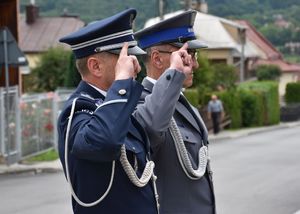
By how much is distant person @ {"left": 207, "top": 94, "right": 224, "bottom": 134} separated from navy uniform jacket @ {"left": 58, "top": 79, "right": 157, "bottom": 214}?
28532 mm

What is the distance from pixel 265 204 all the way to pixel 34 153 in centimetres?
1013

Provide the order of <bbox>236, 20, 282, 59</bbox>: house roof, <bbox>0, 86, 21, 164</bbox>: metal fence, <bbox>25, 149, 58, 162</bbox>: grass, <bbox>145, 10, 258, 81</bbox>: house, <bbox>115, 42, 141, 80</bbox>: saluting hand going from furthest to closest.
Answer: <bbox>236, 20, 282, 59</bbox>: house roof, <bbox>145, 10, 258, 81</bbox>: house, <bbox>25, 149, 58, 162</bbox>: grass, <bbox>0, 86, 21, 164</bbox>: metal fence, <bbox>115, 42, 141, 80</bbox>: saluting hand

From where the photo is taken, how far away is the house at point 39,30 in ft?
208

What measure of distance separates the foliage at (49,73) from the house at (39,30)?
46.7ft

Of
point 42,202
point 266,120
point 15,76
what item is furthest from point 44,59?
point 42,202

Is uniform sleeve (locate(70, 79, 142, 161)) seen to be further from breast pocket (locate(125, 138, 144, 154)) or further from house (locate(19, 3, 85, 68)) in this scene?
house (locate(19, 3, 85, 68))

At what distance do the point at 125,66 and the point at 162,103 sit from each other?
0.31 metres

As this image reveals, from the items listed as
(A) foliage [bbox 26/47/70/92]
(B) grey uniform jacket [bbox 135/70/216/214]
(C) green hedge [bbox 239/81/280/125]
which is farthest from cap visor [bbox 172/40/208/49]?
(A) foliage [bbox 26/47/70/92]

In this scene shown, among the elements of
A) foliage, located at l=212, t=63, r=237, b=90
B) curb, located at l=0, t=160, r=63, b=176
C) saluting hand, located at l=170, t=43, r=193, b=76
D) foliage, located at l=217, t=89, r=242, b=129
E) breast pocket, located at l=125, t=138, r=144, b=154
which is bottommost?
foliage, located at l=217, t=89, r=242, b=129

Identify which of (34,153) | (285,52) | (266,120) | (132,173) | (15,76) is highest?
(132,173)

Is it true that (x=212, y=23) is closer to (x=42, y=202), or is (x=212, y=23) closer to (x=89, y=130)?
(x=42, y=202)

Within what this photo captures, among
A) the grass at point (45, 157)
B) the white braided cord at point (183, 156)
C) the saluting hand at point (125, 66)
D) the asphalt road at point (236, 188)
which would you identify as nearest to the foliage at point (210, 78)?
the grass at point (45, 157)

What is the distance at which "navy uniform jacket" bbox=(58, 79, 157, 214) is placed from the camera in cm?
312

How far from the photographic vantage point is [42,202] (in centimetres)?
1241
